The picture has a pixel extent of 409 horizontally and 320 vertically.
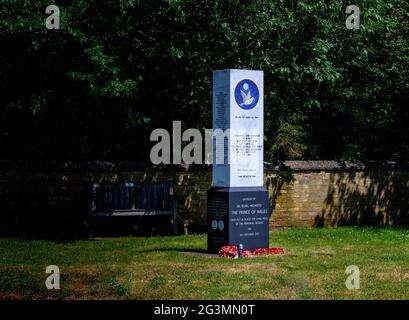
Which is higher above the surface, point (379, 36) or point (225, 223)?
point (379, 36)

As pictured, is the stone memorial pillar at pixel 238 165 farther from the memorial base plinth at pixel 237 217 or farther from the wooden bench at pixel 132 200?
A: the wooden bench at pixel 132 200

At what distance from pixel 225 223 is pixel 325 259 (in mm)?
1785

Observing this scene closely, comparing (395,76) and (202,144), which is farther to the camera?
(395,76)

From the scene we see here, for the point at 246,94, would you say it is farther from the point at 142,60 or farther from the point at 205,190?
the point at 205,190

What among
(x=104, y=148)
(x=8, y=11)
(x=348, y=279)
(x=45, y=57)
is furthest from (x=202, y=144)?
(x=348, y=279)

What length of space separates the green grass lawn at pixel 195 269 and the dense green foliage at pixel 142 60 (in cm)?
316

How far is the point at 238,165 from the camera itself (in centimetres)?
1385

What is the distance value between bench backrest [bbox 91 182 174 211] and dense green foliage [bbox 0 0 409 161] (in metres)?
1.50

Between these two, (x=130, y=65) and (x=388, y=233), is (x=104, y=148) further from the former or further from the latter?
(x=388, y=233)

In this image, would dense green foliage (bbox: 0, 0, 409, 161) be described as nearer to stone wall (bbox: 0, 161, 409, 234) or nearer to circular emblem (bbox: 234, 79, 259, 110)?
stone wall (bbox: 0, 161, 409, 234)

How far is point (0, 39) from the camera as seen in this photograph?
58.1 ft

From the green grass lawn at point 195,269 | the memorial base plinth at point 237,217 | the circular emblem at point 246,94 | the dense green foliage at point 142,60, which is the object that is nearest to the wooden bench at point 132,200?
the green grass lawn at point 195,269

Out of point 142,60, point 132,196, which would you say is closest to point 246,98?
point 142,60

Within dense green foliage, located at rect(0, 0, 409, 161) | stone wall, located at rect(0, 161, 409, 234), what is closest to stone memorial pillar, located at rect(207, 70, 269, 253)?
dense green foliage, located at rect(0, 0, 409, 161)
